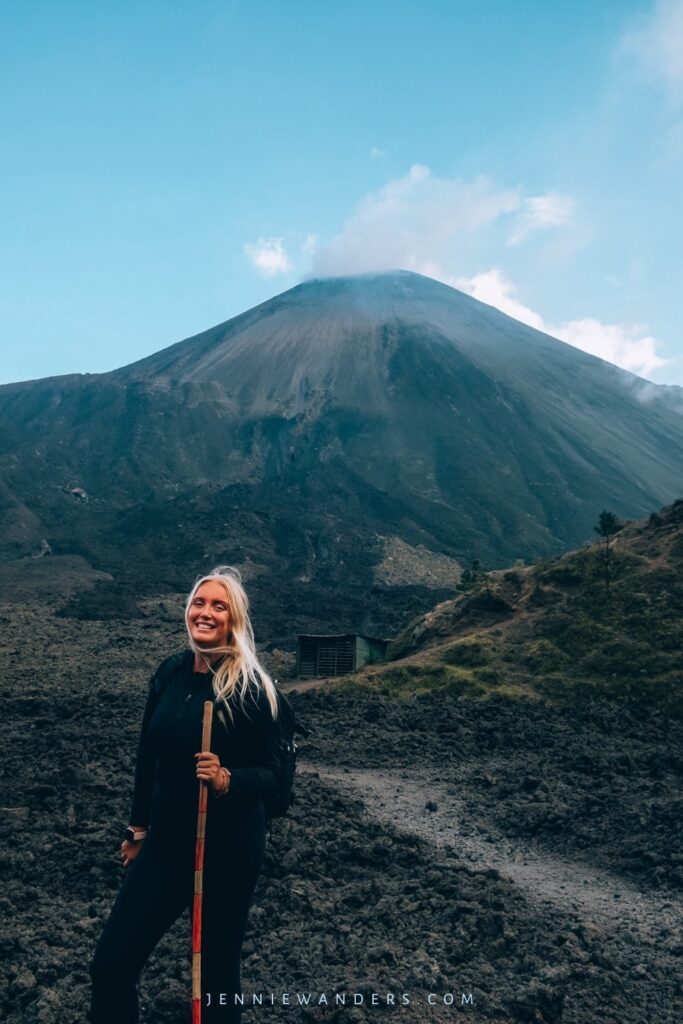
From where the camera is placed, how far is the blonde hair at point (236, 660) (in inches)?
148

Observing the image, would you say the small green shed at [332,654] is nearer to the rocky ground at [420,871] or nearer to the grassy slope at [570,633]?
the grassy slope at [570,633]

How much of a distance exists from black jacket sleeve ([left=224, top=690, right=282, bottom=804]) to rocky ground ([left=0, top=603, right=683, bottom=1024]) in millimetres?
4532

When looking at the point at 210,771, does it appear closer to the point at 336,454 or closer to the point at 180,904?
the point at 180,904

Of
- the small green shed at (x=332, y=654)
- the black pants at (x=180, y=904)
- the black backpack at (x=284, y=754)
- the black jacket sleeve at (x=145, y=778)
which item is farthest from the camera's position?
the small green shed at (x=332, y=654)

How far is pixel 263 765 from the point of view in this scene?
382 centimetres

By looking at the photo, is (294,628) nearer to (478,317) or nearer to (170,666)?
(170,666)

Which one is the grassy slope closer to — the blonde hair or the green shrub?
the green shrub

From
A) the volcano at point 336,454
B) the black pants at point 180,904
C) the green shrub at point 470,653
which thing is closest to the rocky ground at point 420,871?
the black pants at point 180,904

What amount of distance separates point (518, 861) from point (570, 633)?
16.5 meters

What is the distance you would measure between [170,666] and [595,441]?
124 meters

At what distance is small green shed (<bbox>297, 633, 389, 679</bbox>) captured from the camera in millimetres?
33500

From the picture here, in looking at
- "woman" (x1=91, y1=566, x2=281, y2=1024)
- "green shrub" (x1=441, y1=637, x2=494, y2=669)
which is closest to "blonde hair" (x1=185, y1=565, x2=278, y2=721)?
"woman" (x1=91, y1=566, x2=281, y2=1024)

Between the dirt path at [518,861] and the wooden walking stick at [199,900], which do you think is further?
the dirt path at [518,861]

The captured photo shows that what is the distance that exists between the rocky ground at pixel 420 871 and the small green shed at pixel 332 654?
927 cm
